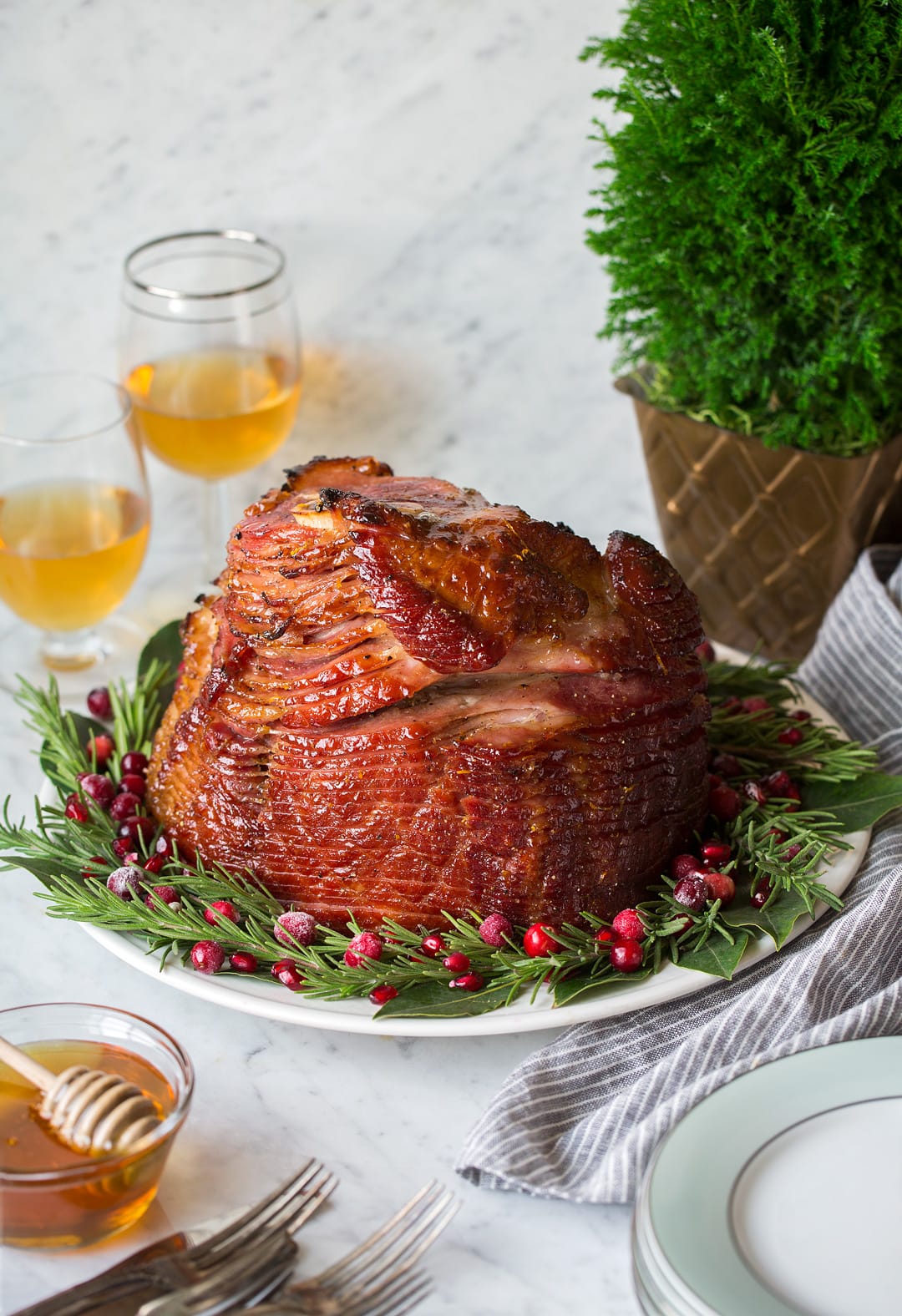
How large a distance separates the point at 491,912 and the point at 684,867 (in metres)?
0.24

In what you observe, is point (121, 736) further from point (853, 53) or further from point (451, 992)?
point (853, 53)

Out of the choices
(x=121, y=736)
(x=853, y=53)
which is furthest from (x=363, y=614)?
(x=853, y=53)

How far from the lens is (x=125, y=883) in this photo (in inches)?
68.6

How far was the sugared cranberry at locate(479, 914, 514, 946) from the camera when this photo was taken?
165cm

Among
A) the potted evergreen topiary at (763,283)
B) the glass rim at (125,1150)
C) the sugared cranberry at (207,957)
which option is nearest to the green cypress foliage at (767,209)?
the potted evergreen topiary at (763,283)

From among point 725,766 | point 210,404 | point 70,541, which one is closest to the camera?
point 725,766

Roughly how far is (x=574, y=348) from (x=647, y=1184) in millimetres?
2009

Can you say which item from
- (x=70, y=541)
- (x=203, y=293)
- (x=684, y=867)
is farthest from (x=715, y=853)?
(x=203, y=293)

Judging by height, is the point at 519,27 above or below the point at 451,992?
above

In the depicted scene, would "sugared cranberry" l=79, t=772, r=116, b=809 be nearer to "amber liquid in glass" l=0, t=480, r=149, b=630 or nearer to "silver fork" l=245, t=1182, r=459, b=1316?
"amber liquid in glass" l=0, t=480, r=149, b=630

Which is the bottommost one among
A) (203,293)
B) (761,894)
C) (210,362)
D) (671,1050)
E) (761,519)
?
(671,1050)

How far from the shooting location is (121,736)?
208 cm

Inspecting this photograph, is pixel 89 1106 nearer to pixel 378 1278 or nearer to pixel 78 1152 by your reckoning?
pixel 78 1152

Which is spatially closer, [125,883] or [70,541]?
[125,883]
